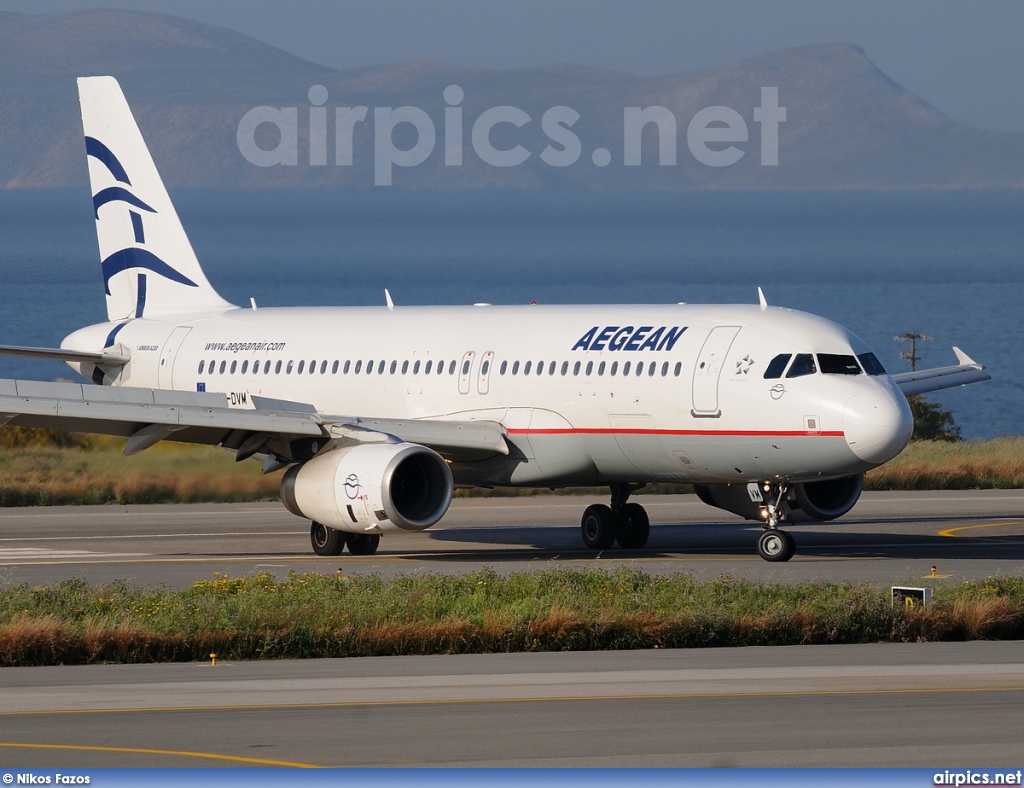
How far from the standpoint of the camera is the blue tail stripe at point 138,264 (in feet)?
131

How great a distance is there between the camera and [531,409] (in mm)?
31766

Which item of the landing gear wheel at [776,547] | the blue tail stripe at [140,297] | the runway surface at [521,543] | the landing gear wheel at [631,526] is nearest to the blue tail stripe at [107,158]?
the blue tail stripe at [140,297]

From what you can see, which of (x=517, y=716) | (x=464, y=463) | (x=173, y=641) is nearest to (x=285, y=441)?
(x=464, y=463)

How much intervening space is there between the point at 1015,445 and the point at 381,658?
1717 inches

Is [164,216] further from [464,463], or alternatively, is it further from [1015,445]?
[1015,445]

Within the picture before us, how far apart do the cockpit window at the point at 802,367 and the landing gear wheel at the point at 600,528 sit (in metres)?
5.64

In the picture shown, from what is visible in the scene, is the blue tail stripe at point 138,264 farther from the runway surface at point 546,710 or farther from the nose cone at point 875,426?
the runway surface at point 546,710

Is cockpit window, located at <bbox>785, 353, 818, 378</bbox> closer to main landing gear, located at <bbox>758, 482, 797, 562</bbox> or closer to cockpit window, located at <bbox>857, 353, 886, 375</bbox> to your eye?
cockpit window, located at <bbox>857, 353, 886, 375</bbox>

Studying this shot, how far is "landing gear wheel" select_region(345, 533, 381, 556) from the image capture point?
1273 inches

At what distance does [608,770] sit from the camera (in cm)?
1295

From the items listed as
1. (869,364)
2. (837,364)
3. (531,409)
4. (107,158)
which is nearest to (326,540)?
(531,409)

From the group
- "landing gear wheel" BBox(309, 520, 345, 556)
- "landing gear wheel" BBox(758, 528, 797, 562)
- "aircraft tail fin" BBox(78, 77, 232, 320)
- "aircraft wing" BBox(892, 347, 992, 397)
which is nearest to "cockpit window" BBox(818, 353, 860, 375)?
"landing gear wheel" BBox(758, 528, 797, 562)

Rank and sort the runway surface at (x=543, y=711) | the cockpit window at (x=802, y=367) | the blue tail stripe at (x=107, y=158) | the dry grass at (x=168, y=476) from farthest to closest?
the dry grass at (x=168, y=476), the blue tail stripe at (x=107, y=158), the cockpit window at (x=802, y=367), the runway surface at (x=543, y=711)

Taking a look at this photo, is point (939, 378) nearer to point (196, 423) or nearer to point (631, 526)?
point (631, 526)
